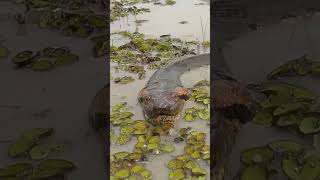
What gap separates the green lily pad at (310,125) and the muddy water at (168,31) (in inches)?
20.5

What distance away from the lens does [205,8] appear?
4.46m

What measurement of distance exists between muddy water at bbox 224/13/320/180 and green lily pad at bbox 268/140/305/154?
24cm

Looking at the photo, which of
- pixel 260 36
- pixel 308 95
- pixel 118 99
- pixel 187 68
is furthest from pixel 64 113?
pixel 260 36

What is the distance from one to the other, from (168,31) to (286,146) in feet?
6.54

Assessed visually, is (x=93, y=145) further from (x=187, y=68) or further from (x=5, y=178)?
(x=187, y=68)

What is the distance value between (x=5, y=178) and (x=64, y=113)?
781 mm

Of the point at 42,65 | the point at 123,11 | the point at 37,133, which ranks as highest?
the point at 123,11

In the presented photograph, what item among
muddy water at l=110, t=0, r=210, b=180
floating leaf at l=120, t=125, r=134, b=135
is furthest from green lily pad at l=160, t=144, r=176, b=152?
floating leaf at l=120, t=125, r=134, b=135

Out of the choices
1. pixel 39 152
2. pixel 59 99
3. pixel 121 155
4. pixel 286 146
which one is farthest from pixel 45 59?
pixel 286 146

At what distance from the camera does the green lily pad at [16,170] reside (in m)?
2.29

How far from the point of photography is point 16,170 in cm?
231

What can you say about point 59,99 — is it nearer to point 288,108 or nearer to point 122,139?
point 122,139

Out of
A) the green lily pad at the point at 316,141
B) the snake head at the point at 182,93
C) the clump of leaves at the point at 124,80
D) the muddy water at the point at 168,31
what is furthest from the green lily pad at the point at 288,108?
the clump of leaves at the point at 124,80

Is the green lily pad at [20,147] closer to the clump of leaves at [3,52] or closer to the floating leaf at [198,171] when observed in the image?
the floating leaf at [198,171]
